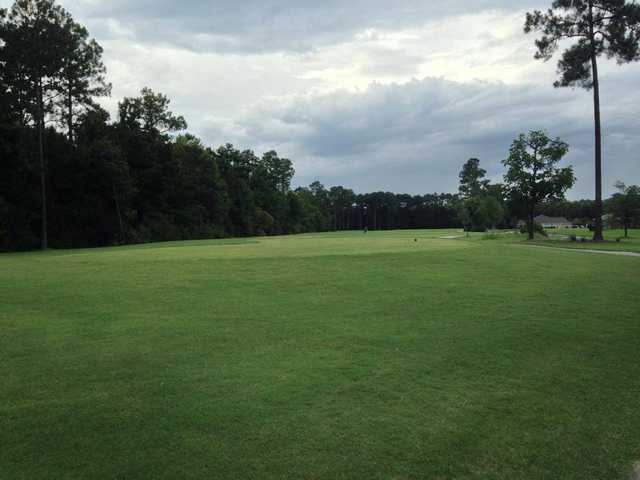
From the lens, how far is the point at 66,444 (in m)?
4.70

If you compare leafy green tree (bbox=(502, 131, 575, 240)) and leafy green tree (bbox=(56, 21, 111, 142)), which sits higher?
leafy green tree (bbox=(56, 21, 111, 142))

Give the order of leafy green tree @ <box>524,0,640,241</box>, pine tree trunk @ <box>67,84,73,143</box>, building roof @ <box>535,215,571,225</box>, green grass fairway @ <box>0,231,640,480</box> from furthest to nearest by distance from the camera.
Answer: building roof @ <box>535,215,571,225</box>, pine tree trunk @ <box>67,84,73,143</box>, leafy green tree @ <box>524,0,640,241</box>, green grass fairway @ <box>0,231,640,480</box>

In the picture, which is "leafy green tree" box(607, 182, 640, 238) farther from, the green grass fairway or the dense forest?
the green grass fairway

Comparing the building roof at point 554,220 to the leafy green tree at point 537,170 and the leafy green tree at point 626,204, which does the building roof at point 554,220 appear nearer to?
the leafy green tree at point 626,204

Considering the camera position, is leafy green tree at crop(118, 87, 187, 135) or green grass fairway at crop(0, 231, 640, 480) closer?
green grass fairway at crop(0, 231, 640, 480)

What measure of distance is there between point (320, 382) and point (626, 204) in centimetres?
5688

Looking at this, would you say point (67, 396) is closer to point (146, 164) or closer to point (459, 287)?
point (459, 287)

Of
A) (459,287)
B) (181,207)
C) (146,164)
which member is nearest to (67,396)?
(459,287)

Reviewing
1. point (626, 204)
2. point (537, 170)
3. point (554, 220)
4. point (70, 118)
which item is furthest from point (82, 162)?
point (554, 220)

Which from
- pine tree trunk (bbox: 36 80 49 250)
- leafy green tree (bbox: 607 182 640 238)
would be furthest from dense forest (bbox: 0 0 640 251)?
leafy green tree (bbox: 607 182 640 238)

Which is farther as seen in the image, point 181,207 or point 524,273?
point 181,207

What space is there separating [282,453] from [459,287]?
362 inches

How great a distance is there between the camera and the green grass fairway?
176 inches

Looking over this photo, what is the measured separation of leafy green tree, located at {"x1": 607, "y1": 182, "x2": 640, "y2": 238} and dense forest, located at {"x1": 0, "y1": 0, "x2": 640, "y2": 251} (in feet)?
21.0
